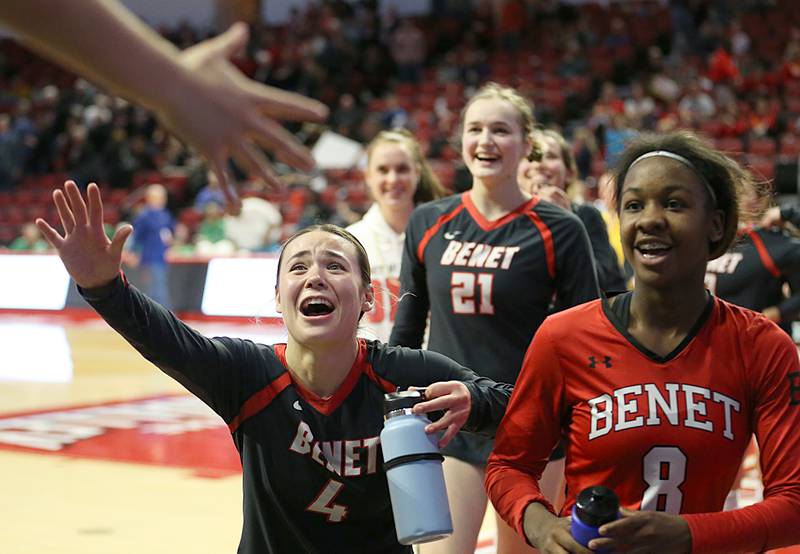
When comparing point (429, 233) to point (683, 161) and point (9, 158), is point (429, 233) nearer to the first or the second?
point (683, 161)

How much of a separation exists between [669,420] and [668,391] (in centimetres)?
7

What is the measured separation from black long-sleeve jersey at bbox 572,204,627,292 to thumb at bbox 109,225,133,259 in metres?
2.80

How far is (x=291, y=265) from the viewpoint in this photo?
2.91 m

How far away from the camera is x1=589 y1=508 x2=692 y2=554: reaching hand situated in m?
2.19

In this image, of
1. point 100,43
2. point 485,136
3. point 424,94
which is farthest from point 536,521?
point 424,94

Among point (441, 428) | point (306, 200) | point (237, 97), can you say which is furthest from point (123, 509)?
point (306, 200)

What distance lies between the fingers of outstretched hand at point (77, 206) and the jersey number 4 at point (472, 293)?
5.75ft

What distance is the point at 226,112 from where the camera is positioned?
1.50 metres

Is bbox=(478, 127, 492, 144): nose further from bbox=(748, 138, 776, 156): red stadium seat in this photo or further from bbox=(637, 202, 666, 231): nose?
bbox=(748, 138, 776, 156): red stadium seat

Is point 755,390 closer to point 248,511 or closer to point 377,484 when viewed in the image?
point 377,484

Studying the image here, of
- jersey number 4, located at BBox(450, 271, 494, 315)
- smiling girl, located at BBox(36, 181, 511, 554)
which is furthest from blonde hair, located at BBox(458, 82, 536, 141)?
smiling girl, located at BBox(36, 181, 511, 554)

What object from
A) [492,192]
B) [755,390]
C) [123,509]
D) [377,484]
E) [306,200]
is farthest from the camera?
[306,200]

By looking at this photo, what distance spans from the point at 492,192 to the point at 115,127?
19835 mm

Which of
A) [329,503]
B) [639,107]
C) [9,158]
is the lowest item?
[329,503]
